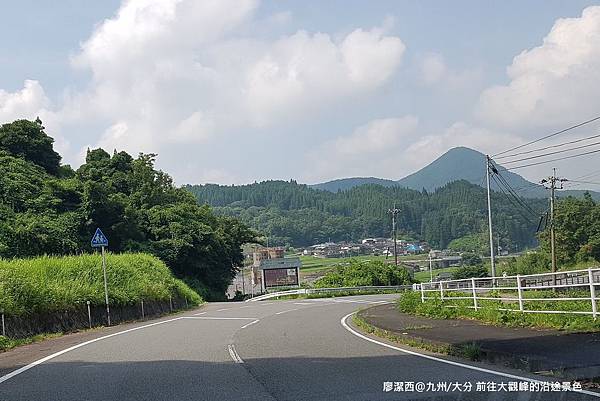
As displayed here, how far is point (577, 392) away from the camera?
25.3ft

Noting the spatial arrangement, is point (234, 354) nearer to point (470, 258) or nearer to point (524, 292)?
point (524, 292)

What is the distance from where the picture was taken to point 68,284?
22328 millimetres

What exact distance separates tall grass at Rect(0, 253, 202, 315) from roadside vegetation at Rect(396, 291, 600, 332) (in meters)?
11.4

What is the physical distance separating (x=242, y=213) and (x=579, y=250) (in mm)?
138107

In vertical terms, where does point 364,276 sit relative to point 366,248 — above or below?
above

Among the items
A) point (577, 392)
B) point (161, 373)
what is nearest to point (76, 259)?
point (161, 373)

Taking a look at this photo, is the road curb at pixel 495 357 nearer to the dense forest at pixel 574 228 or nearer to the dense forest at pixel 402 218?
the dense forest at pixel 574 228

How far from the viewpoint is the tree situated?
1930 inches

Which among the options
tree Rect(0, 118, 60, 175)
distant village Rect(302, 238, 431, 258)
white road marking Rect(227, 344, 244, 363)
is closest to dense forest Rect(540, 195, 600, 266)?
tree Rect(0, 118, 60, 175)

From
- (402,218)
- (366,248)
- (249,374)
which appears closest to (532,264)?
(249,374)

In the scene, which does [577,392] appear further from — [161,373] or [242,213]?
[242,213]

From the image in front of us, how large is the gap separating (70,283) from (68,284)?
9.9 inches

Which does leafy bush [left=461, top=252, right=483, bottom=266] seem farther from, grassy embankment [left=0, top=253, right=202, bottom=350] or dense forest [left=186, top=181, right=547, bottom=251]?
grassy embankment [left=0, top=253, right=202, bottom=350]

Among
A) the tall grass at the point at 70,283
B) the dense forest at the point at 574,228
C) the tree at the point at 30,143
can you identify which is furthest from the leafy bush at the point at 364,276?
the tall grass at the point at 70,283
